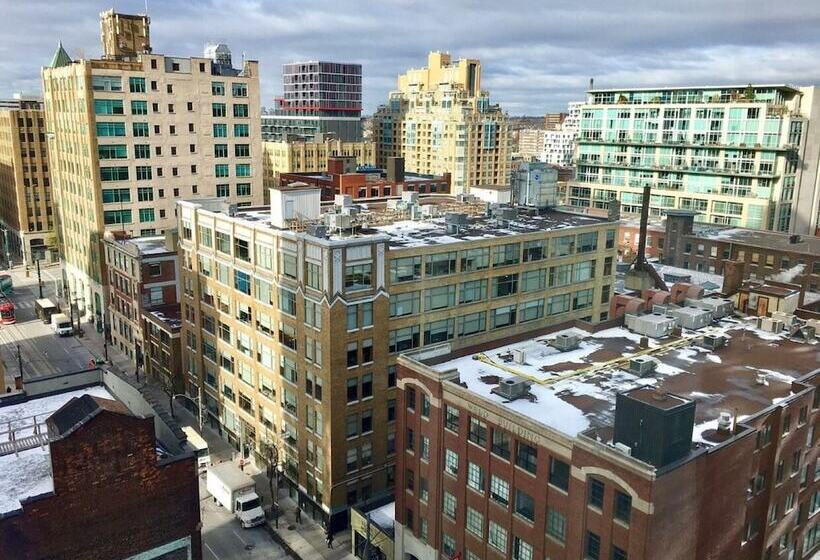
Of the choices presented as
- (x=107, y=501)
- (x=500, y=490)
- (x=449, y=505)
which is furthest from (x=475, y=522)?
(x=107, y=501)

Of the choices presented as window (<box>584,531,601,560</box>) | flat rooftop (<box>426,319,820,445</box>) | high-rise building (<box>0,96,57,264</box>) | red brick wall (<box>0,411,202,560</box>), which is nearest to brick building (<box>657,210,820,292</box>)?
flat rooftop (<box>426,319,820,445</box>)

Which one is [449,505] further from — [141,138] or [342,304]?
[141,138]

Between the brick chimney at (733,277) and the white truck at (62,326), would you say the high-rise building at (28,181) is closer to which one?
the white truck at (62,326)

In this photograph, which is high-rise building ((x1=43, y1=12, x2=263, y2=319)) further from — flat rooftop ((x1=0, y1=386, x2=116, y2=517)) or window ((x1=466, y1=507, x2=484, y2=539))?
window ((x1=466, y1=507, x2=484, y2=539))

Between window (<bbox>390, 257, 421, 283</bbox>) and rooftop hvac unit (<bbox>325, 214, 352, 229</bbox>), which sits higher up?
rooftop hvac unit (<bbox>325, 214, 352, 229</bbox>)

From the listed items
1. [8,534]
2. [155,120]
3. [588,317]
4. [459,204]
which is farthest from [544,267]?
[155,120]

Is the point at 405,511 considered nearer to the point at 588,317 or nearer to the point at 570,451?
the point at 570,451

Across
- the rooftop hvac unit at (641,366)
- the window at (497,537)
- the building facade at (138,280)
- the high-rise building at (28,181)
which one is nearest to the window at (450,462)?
the window at (497,537)
